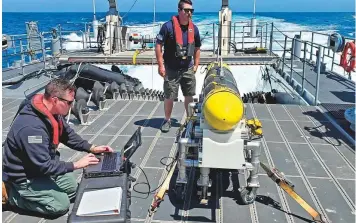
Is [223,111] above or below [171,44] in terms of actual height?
below

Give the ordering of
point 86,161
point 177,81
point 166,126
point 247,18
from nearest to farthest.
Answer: point 86,161
point 177,81
point 166,126
point 247,18

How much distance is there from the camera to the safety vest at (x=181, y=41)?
15.5 feet

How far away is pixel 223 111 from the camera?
2848 mm

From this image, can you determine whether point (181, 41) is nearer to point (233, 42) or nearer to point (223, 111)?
point (223, 111)

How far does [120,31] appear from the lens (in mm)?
13852

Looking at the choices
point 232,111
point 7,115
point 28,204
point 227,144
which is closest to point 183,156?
point 227,144

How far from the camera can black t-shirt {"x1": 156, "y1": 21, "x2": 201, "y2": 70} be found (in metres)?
4.75

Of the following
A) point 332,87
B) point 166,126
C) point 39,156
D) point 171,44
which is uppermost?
point 171,44

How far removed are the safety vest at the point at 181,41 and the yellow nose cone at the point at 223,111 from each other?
75.2 inches

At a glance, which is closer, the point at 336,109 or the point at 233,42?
the point at 336,109

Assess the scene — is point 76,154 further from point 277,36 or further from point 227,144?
point 277,36

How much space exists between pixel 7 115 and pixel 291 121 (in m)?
4.80

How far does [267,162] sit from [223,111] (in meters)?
1.60

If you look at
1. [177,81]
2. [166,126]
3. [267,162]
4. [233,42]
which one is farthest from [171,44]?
[233,42]
